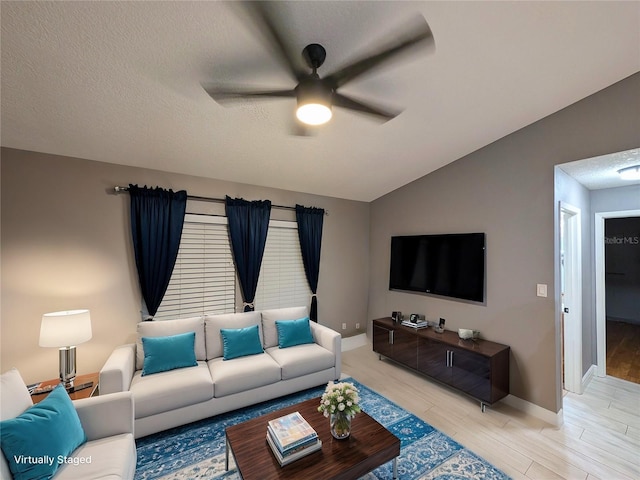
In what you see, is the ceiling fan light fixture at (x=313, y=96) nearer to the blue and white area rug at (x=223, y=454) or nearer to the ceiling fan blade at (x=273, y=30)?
the ceiling fan blade at (x=273, y=30)

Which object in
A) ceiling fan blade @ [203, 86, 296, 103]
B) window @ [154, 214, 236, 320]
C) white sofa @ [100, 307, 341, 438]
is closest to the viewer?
ceiling fan blade @ [203, 86, 296, 103]

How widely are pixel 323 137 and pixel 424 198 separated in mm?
1991

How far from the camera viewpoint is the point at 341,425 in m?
1.92

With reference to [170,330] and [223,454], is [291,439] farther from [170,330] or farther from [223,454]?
[170,330]

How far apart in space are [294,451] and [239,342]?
5.33 feet

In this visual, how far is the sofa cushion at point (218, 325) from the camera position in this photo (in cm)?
318

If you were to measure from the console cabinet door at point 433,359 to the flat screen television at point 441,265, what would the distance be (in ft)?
2.37

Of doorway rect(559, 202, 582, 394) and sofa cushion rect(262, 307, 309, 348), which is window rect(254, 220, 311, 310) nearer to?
sofa cushion rect(262, 307, 309, 348)

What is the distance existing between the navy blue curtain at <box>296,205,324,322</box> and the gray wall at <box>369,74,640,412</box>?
1.81 meters

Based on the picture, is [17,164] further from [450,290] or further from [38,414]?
[450,290]

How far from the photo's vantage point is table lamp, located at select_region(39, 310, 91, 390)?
2.32 meters

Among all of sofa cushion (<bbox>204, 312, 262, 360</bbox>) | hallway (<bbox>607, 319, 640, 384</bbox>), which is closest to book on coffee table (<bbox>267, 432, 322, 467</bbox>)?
sofa cushion (<bbox>204, 312, 262, 360</bbox>)

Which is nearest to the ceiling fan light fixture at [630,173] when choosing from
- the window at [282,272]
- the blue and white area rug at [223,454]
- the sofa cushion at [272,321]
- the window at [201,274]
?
the blue and white area rug at [223,454]

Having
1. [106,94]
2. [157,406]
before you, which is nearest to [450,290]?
[157,406]
